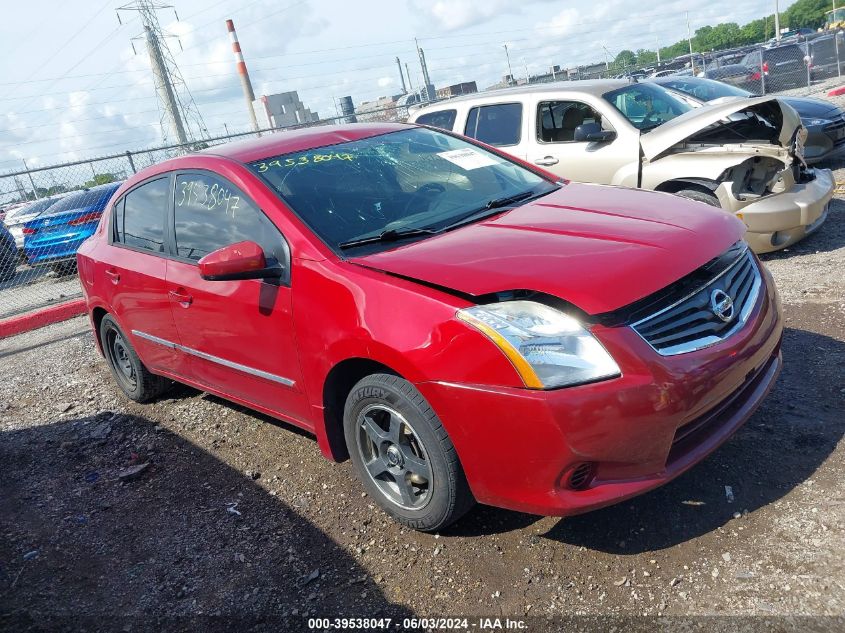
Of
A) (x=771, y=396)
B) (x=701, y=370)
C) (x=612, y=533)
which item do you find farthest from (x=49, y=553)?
(x=771, y=396)

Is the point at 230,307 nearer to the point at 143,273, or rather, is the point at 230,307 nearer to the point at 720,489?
the point at 143,273

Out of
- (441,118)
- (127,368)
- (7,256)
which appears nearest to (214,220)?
(127,368)

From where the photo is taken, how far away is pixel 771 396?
367 centimetres

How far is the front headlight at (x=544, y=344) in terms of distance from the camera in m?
2.43

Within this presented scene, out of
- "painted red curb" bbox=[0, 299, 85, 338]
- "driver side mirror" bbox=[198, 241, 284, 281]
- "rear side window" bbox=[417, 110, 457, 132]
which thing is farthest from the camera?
"painted red curb" bbox=[0, 299, 85, 338]

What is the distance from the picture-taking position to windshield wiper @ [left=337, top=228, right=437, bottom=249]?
3197mm

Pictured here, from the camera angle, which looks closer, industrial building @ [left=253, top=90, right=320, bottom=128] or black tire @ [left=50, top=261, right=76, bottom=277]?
black tire @ [left=50, top=261, right=76, bottom=277]

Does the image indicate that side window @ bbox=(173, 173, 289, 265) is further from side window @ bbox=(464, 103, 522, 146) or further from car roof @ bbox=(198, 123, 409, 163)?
side window @ bbox=(464, 103, 522, 146)

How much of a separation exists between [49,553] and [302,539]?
1395 millimetres

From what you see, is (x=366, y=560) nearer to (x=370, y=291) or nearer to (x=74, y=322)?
(x=370, y=291)

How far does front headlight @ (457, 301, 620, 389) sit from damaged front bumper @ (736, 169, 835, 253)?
3.80m

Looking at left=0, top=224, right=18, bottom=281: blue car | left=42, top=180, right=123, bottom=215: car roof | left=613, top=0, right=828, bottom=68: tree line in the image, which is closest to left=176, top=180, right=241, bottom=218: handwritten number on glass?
left=42, top=180, right=123, bottom=215: car roof

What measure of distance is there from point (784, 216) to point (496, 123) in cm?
309

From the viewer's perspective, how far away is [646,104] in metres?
7.18
